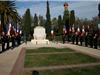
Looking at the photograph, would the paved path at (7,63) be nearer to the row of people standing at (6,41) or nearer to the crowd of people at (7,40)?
the crowd of people at (7,40)

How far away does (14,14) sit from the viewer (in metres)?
45.6

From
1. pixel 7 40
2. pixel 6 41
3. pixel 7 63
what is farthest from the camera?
pixel 7 40

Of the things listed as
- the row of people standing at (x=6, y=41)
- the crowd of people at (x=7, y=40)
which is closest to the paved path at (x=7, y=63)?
A: the crowd of people at (x=7, y=40)

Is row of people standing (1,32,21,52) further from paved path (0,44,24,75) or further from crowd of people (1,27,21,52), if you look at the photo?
paved path (0,44,24,75)

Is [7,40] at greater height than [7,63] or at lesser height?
greater

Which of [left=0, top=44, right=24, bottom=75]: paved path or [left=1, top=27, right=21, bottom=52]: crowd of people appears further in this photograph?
[left=1, top=27, right=21, bottom=52]: crowd of people

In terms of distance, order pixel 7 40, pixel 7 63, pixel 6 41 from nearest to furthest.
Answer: pixel 7 63, pixel 6 41, pixel 7 40

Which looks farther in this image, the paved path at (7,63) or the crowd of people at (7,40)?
the crowd of people at (7,40)

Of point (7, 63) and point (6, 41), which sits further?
point (6, 41)

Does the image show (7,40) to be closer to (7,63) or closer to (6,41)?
(6,41)

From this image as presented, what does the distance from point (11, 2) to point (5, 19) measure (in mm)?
2297

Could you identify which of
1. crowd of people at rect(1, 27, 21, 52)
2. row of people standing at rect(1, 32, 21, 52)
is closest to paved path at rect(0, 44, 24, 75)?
crowd of people at rect(1, 27, 21, 52)

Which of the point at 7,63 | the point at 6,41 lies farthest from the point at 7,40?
the point at 7,63

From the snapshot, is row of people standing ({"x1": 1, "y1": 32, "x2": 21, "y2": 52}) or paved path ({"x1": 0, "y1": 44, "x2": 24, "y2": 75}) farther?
row of people standing ({"x1": 1, "y1": 32, "x2": 21, "y2": 52})
